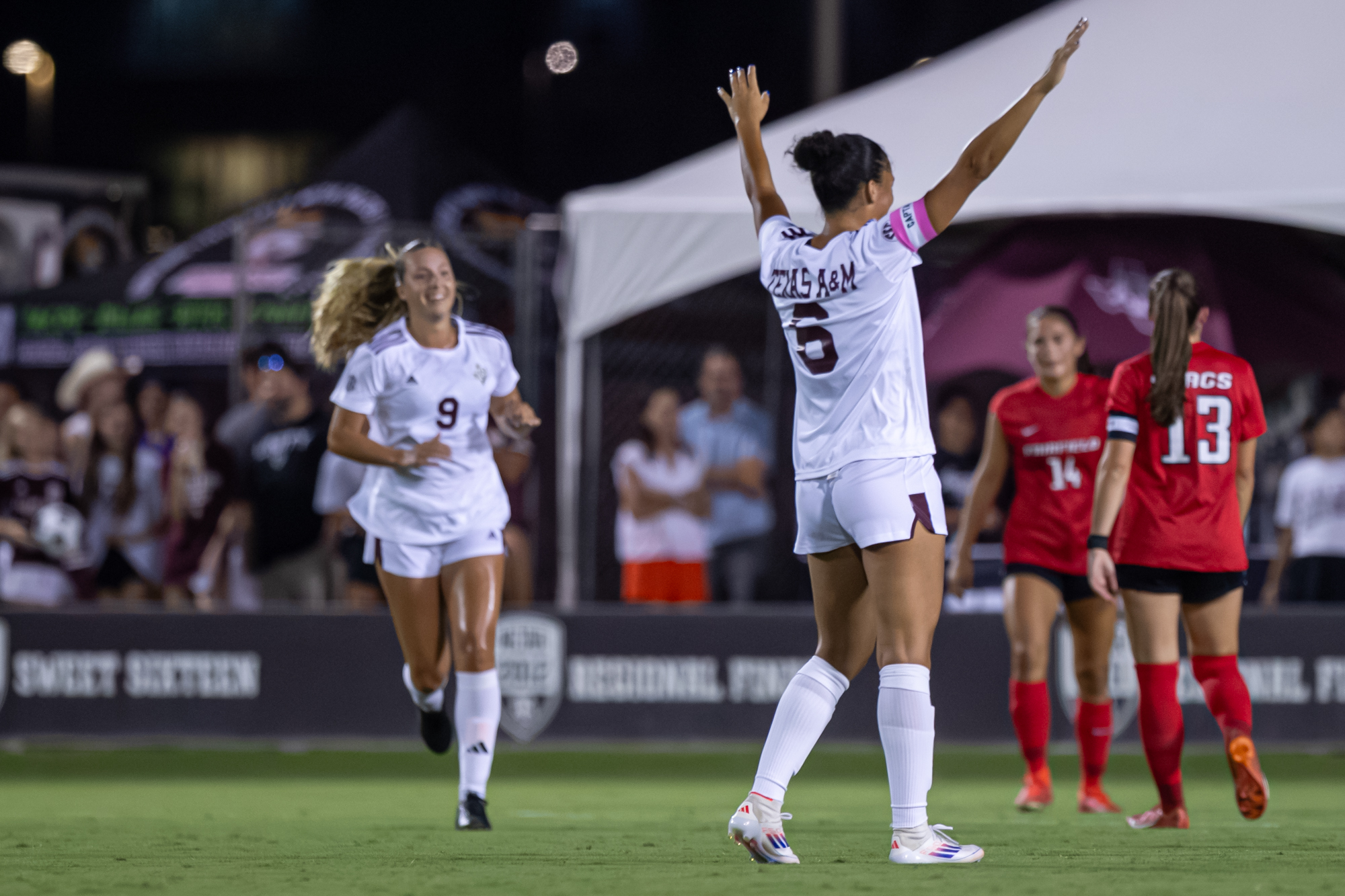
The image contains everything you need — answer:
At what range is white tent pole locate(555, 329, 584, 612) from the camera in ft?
33.7

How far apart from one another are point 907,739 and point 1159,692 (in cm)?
202

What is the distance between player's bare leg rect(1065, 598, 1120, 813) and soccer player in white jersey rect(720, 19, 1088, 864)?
2482mm

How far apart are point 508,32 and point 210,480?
22906 millimetres

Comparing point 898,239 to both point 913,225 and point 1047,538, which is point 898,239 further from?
point 1047,538

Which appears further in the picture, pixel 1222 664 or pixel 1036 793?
pixel 1036 793

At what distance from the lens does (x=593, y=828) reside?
20.7ft

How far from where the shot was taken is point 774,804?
474 cm

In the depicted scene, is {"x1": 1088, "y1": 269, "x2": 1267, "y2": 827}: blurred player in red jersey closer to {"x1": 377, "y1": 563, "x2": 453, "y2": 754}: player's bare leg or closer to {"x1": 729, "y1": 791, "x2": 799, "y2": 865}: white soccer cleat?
{"x1": 729, "y1": 791, "x2": 799, "y2": 865}: white soccer cleat

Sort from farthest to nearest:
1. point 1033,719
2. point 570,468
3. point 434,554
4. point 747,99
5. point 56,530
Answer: point 56,530
point 570,468
point 1033,719
point 434,554
point 747,99

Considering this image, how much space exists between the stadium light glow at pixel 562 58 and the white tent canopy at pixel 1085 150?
20.5 m

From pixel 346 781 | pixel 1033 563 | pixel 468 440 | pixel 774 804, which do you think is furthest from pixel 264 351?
pixel 774 804

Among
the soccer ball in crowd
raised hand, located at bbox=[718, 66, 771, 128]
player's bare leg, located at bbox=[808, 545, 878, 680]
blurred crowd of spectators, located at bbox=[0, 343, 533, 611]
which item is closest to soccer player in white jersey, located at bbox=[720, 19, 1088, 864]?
player's bare leg, located at bbox=[808, 545, 878, 680]

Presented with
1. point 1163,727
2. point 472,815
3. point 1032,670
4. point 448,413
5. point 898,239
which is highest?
point 898,239

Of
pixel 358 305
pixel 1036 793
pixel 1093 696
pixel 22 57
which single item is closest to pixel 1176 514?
pixel 1093 696
